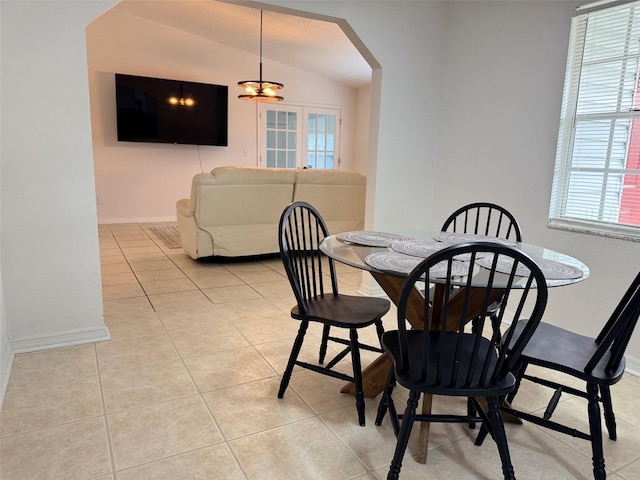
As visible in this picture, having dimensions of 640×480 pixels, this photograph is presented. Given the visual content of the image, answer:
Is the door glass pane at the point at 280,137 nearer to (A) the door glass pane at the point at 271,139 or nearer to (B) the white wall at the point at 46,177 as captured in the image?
(A) the door glass pane at the point at 271,139

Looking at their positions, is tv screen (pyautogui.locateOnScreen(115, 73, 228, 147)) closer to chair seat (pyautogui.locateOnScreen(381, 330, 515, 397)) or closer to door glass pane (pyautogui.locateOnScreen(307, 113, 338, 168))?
door glass pane (pyautogui.locateOnScreen(307, 113, 338, 168))

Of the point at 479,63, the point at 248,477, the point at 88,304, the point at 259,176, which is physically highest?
the point at 479,63

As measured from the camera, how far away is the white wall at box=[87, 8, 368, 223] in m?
6.55

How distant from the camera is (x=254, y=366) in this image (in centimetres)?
232

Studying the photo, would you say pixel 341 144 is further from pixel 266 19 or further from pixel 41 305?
pixel 41 305

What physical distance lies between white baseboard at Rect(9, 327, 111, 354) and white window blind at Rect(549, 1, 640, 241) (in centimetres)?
282

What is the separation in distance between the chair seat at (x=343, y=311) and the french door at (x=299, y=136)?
5.98 m

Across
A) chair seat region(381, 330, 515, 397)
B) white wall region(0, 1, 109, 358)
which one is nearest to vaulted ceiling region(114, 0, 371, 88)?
white wall region(0, 1, 109, 358)

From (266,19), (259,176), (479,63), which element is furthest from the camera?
(266,19)

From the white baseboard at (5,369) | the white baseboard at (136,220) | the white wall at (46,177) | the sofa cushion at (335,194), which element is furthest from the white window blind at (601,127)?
the white baseboard at (136,220)

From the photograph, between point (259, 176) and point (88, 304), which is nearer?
point (88, 304)

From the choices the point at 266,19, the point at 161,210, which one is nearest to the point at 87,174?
the point at 266,19

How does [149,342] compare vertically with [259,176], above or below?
below

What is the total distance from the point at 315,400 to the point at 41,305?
1589 mm
